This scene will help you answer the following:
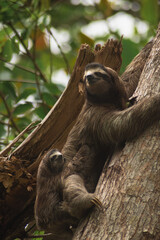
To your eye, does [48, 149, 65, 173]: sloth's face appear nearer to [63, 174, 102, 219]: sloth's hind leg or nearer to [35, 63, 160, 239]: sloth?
[35, 63, 160, 239]: sloth

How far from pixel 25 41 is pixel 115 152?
16.8ft

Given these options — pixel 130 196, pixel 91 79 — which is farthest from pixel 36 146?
pixel 130 196

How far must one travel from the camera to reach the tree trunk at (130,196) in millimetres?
3500

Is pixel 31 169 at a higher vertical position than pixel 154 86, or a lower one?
lower

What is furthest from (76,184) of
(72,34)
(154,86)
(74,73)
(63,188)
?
(72,34)

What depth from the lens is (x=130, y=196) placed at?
3.68m

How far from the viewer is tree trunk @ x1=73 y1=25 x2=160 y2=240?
3.50 metres

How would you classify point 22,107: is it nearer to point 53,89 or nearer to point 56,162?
point 53,89

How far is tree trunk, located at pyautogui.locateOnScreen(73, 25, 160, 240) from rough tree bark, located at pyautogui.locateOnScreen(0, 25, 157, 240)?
187cm

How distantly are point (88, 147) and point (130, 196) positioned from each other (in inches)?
52.3

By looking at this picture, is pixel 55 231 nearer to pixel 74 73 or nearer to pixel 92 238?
pixel 92 238

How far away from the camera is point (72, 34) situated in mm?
12969

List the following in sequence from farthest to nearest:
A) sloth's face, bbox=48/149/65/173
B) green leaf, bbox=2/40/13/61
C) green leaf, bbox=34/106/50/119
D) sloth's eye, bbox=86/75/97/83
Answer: green leaf, bbox=2/40/13/61
green leaf, bbox=34/106/50/119
sloth's eye, bbox=86/75/97/83
sloth's face, bbox=48/149/65/173

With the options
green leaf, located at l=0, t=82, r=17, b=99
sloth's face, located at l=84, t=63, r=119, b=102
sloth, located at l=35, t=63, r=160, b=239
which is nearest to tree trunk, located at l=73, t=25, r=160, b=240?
sloth, located at l=35, t=63, r=160, b=239
